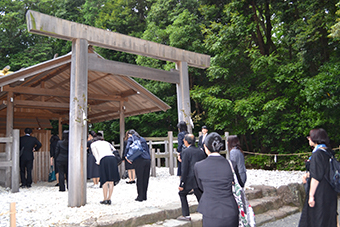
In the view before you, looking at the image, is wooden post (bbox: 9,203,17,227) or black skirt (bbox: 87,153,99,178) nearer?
wooden post (bbox: 9,203,17,227)

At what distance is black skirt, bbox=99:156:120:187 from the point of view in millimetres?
5922

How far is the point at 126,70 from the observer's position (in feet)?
23.1

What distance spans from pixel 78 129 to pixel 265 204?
441 cm

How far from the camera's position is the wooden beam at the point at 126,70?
652cm

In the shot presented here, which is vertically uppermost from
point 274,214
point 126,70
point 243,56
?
point 243,56

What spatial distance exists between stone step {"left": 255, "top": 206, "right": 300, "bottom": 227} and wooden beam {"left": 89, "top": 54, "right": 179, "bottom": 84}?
4061mm

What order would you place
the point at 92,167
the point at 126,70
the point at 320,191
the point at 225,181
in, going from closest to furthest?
1. the point at 225,181
2. the point at 320,191
3. the point at 126,70
4. the point at 92,167

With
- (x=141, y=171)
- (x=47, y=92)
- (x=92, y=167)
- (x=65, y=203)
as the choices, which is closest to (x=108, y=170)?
(x=141, y=171)

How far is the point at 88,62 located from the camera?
6.35m

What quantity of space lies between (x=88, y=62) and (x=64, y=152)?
9.08 ft

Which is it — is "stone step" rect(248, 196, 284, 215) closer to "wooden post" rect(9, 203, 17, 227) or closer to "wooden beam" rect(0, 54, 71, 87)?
"wooden post" rect(9, 203, 17, 227)

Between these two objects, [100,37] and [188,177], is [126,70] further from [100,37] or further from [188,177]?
[188,177]

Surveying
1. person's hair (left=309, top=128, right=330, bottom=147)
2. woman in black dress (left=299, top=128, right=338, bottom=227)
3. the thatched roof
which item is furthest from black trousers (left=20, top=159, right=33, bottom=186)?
person's hair (left=309, top=128, right=330, bottom=147)

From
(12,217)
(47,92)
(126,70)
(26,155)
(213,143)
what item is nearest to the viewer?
(213,143)
